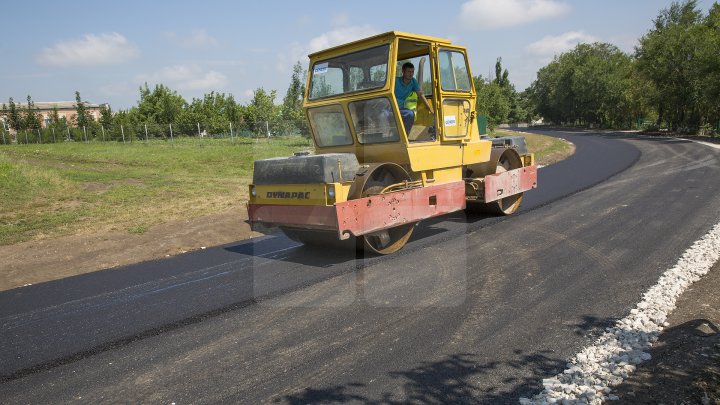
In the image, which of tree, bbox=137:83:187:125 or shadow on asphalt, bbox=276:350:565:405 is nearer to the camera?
shadow on asphalt, bbox=276:350:565:405

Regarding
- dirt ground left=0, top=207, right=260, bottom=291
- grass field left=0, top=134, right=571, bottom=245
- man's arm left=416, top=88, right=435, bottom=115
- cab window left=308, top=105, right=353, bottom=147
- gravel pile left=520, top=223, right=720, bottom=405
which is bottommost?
gravel pile left=520, top=223, right=720, bottom=405

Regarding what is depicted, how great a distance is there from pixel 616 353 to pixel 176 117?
140 feet

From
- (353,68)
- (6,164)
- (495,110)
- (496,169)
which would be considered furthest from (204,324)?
(495,110)

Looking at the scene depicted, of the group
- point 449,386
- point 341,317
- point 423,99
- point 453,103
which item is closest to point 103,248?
point 341,317

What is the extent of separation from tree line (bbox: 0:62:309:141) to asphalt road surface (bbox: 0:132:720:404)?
23967 mm

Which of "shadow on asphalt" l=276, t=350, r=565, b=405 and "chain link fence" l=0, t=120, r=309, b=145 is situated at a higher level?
"chain link fence" l=0, t=120, r=309, b=145

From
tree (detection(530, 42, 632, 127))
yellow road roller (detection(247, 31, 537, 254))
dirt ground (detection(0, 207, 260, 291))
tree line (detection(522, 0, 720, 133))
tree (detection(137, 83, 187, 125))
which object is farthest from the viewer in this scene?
tree (detection(530, 42, 632, 127))

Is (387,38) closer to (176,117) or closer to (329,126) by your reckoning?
(329,126)

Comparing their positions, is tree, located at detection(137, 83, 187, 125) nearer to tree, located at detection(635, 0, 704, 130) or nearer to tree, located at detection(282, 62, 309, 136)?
tree, located at detection(282, 62, 309, 136)

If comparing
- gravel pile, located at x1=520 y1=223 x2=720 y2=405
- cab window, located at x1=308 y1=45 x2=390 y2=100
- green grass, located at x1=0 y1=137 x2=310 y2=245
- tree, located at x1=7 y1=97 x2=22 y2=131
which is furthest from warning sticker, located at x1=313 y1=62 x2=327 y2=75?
tree, located at x1=7 y1=97 x2=22 y2=131

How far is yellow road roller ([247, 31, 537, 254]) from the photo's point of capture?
5.96m

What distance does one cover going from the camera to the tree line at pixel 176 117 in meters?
33.1

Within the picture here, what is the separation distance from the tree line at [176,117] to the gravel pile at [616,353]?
26.2 m

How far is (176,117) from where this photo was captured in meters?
41.5
